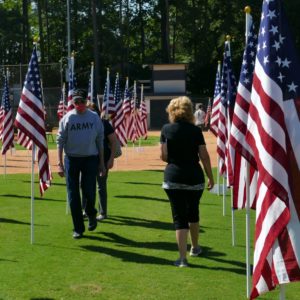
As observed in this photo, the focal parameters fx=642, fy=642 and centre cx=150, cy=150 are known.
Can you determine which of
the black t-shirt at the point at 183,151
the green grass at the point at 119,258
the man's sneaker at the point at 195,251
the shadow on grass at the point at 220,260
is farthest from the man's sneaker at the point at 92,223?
the black t-shirt at the point at 183,151

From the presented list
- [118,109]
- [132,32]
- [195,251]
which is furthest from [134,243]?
[132,32]

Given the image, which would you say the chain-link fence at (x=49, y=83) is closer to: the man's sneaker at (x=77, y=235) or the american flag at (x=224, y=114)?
the american flag at (x=224, y=114)

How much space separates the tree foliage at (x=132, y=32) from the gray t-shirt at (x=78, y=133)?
166 feet

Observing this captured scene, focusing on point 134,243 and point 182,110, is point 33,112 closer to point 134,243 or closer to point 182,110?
point 134,243

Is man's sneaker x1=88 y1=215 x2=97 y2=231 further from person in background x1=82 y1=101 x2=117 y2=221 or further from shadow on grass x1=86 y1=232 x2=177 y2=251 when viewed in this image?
person in background x1=82 y1=101 x2=117 y2=221

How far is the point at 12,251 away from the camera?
8.23 meters

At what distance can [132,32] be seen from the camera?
69.5 meters

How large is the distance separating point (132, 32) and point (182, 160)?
6366 cm

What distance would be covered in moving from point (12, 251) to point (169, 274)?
2322 mm

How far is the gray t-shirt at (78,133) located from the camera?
8.73 meters

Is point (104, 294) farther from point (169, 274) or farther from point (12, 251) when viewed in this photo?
point (12, 251)

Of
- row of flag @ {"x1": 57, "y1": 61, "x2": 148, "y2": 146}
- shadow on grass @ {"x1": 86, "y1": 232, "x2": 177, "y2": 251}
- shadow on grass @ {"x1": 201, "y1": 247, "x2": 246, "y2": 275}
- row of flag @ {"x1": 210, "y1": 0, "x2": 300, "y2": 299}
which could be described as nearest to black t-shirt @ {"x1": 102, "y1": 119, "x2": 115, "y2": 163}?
shadow on grass @ {"x1": 86, "y1": 232, "x2": 177, "y2": 251}

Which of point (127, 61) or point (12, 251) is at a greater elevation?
point (127, 61)

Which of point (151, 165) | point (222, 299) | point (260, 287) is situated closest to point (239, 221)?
point (222, 299)
